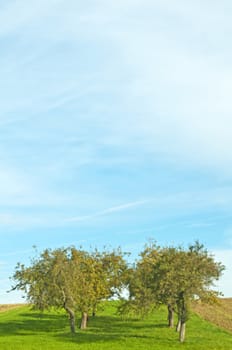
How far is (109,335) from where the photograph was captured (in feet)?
224

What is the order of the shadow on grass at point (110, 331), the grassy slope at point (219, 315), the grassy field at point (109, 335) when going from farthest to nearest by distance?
the grassy slope at point (219, 315) < the shadow on grass at point (110, 331) < the grassy field at point (109, 335)

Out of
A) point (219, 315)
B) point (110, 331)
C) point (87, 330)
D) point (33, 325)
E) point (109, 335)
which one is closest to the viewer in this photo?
point (109, 335)

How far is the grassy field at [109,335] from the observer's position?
58.0m

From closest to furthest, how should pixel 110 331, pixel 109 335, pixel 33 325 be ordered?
pixel 109 335 < pixel 110 331 < pixel 33 325

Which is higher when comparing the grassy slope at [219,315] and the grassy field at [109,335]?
the grassy slope at [219,315]

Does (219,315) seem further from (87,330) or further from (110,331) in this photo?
(87,330)

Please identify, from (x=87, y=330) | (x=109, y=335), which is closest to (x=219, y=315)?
(x=87, y=330)

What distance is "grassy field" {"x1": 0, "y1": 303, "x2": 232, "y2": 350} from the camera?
58000 millimetres

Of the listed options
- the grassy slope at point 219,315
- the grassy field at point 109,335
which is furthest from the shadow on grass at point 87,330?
the grassy slope at point 219,315

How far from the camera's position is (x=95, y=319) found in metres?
93.7

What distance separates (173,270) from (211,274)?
522 centimetres

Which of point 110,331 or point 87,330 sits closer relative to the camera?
point 110,331

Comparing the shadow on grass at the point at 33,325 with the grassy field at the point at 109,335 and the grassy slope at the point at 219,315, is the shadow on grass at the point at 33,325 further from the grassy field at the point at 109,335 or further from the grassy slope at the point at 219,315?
the grassy slope at the point at 219,315

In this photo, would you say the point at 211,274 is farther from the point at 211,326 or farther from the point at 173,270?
the point at 211,326
